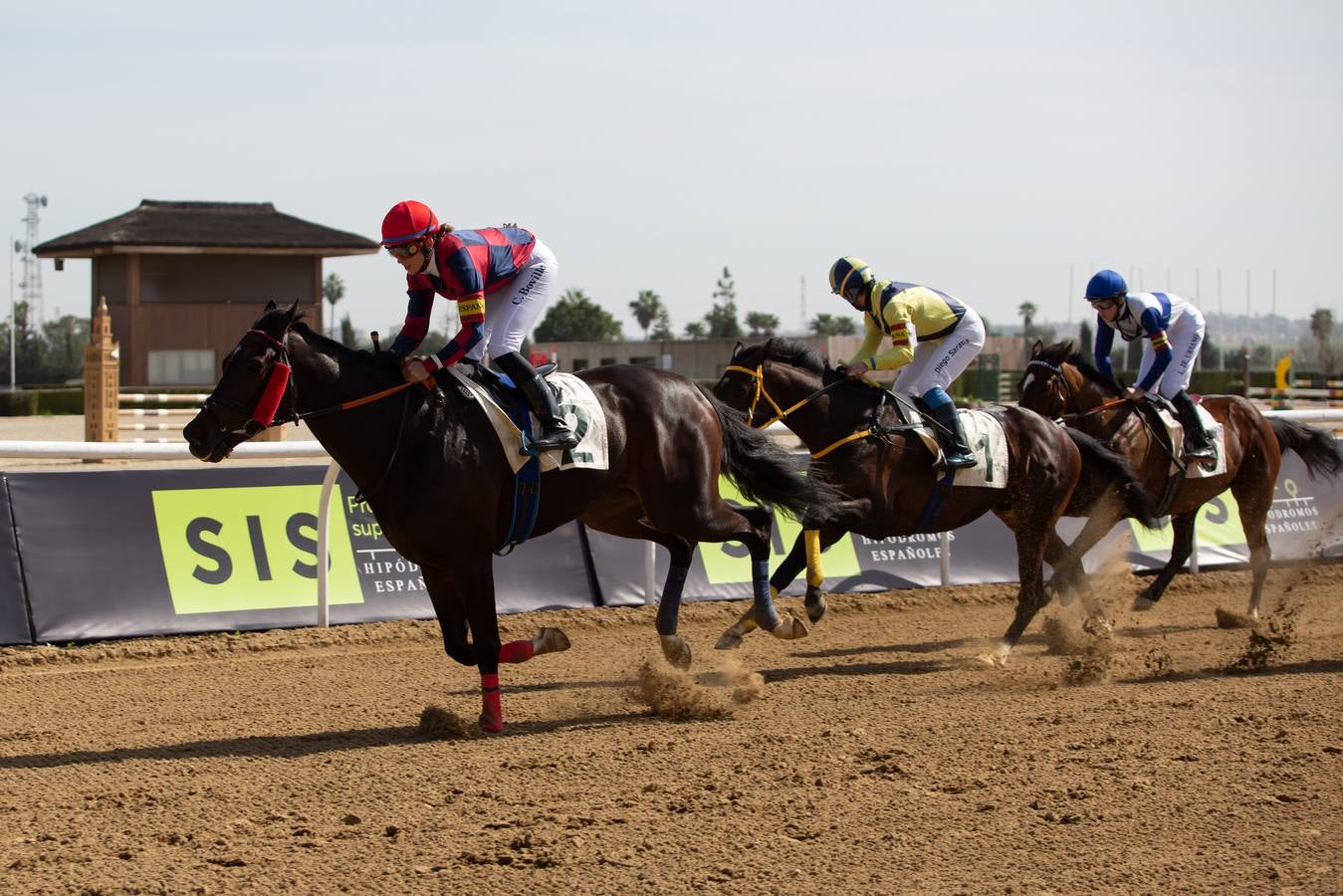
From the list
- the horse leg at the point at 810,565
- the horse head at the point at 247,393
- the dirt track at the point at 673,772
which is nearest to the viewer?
the dirt track at the point at 673,772

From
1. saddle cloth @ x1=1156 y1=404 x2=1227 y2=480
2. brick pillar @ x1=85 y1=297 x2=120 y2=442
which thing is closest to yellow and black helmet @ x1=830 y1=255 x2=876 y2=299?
saddle cloth @ x1=1156 y1=404 x2=1227 y2=480

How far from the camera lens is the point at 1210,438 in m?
9.79

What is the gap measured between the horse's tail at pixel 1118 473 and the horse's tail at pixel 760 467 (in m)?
2.39

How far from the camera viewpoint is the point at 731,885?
4.00m

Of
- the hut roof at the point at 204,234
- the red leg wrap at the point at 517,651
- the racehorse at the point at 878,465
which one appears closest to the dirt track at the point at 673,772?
the red leg wrap at the point at 517,651

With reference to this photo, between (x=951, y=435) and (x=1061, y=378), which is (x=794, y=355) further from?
(x=1061, y=378)

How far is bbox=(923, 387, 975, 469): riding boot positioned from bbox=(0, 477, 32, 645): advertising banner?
5.13 meters

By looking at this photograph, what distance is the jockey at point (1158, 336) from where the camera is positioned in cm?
941

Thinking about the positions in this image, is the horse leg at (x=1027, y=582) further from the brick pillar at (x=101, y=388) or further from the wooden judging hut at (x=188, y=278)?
the wooden judging hut at (x=188, y=278)

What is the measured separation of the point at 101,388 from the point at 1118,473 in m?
17.1

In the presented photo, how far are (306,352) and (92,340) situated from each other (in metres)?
17.9

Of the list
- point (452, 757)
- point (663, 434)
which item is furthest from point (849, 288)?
point (452, 757)

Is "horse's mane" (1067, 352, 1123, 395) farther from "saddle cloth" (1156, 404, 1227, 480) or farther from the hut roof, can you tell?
the hut roof

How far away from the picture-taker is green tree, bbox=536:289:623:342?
75.5 metres
